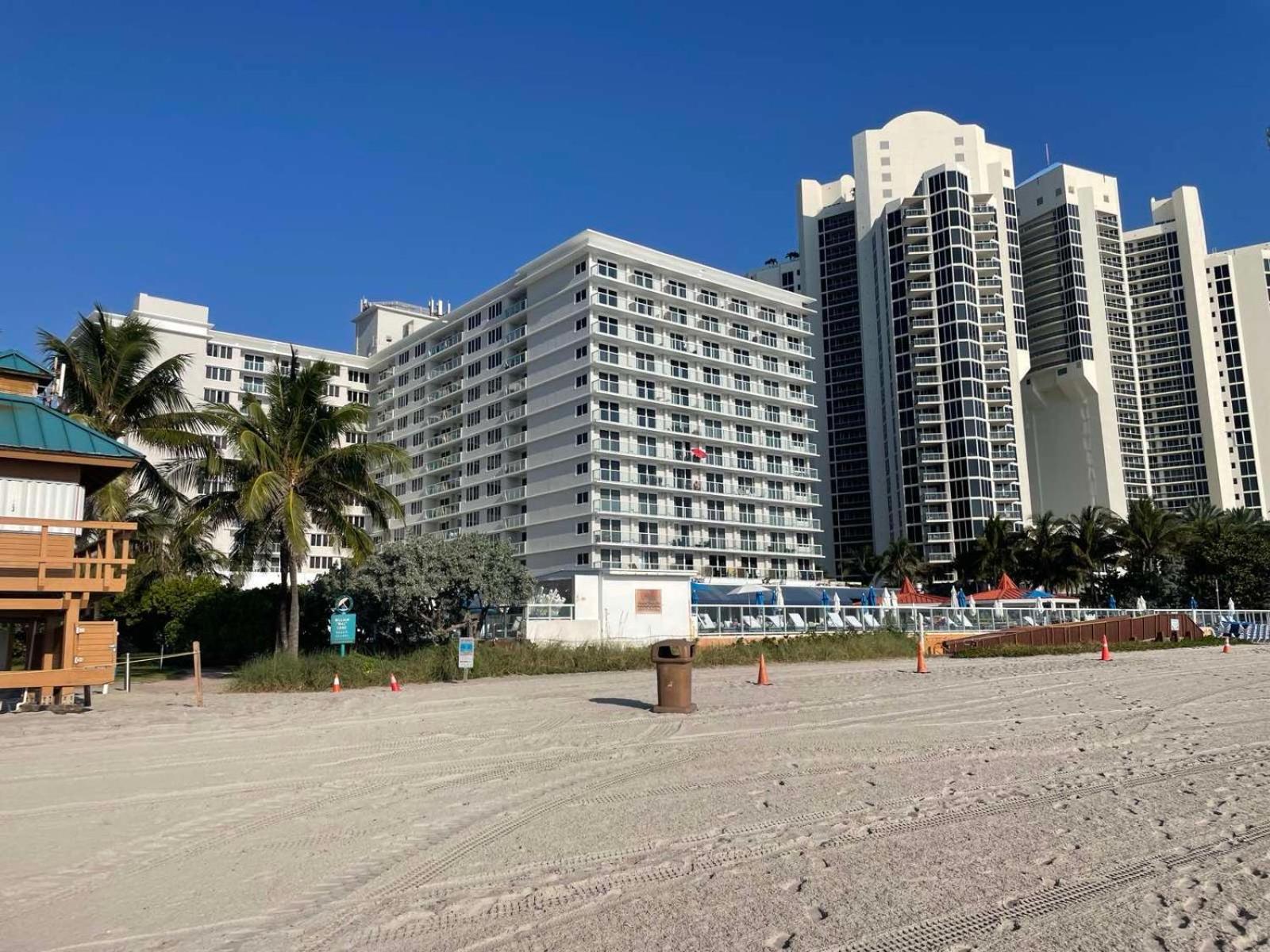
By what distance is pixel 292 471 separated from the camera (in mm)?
30844

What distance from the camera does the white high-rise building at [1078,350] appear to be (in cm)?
10594

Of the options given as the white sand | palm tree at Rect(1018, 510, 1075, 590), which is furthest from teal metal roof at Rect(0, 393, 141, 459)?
palm tree at Rect(1018, 510, 1075, 590)

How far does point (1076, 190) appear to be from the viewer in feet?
384

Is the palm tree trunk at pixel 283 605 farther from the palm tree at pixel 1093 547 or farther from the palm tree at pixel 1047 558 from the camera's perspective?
the palm tree at pixel 1047 558

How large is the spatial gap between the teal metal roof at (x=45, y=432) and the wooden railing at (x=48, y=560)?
191 cm

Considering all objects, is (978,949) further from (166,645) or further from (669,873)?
(166,645)

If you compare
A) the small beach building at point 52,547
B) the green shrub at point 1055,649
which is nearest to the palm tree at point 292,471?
the small beach building at point 52,547

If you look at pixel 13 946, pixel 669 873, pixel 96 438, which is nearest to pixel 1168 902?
pixel 669 873

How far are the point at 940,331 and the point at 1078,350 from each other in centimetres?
1990

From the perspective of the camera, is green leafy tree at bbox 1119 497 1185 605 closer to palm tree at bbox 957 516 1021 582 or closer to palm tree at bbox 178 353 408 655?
palm tree at bbox 957 516 1021 582

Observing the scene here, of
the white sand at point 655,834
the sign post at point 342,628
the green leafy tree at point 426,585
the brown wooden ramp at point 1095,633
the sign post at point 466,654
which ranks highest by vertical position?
the green leafy tree at point 426,585

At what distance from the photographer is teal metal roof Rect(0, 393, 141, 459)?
814 inches

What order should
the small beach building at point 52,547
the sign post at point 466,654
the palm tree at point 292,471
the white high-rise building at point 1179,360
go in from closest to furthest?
the small beach building at point 52,547
the sign post at point 466,654
the palm tree at point 292,471
the white high-rise building at point 1179,360

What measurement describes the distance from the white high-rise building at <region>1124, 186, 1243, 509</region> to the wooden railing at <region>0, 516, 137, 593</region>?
11960 cm
